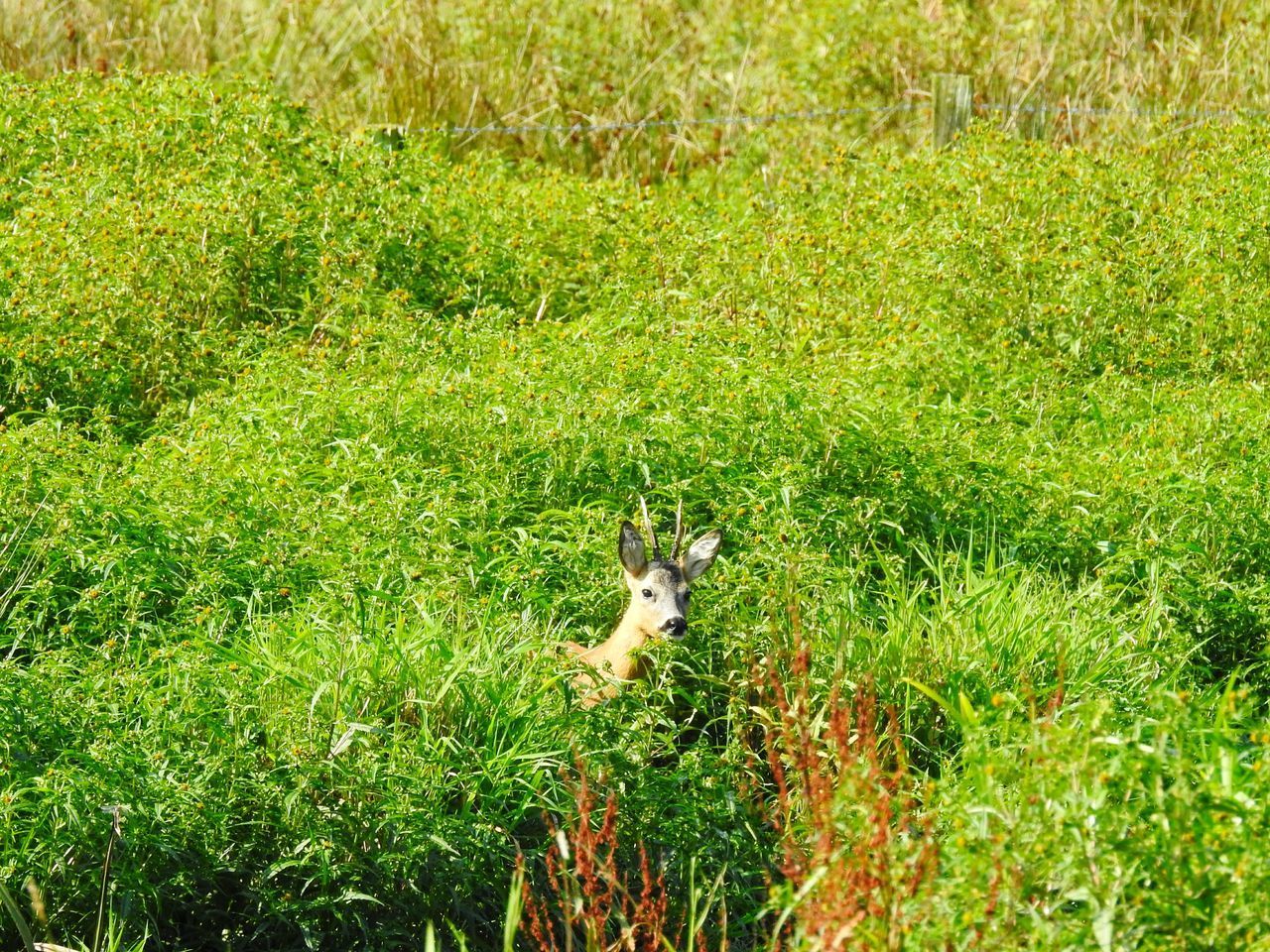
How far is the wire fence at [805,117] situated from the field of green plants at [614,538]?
2.18 ft

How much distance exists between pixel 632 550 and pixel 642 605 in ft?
0.54

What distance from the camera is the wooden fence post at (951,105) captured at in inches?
375

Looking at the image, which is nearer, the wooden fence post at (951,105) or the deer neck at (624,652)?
the deer neck at (624,652)

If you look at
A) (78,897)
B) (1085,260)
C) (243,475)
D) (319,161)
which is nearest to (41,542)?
(243,475)

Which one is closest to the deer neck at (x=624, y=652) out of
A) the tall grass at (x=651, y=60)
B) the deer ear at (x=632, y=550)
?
the deer ear at (x=632, y=550)

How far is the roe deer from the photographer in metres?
4.83

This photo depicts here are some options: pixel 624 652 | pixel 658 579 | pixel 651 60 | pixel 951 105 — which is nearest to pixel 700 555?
pixel 658 579

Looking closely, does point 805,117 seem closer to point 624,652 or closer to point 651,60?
point 651,60

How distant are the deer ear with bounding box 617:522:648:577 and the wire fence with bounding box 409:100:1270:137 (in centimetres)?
532

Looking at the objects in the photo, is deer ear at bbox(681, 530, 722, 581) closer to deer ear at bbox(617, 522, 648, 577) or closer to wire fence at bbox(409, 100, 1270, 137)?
deer ear at bbox(617, 522, 648, 577)

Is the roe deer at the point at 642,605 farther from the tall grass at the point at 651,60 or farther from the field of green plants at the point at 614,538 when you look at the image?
the tall grass at the point at 651,60

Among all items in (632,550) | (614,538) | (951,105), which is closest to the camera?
(632,550)

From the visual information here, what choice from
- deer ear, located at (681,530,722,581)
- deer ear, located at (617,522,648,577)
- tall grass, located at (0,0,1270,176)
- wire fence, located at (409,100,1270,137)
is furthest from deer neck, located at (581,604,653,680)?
tall grass, located at (0,0,1270,176)

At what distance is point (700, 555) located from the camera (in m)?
5.09
